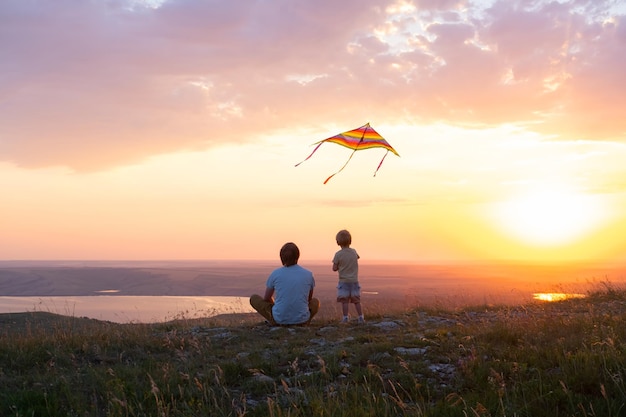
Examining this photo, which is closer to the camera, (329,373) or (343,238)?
(329,373)

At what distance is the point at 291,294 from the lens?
1152 centimetres

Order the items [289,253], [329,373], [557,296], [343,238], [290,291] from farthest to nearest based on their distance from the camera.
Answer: [557,296]
[343,238]
[289,253]
[290,291]
[329,373]

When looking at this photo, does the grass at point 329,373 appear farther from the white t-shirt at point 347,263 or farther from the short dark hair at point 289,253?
the white t-shirt at point 347,263

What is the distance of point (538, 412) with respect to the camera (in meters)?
5.08

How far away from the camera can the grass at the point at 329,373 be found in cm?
532

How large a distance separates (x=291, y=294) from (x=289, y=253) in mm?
864

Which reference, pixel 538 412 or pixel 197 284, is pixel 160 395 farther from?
pixel 197 284

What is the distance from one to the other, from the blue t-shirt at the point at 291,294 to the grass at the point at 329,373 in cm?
88

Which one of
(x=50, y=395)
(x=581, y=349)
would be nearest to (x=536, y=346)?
(x=581, y=349)

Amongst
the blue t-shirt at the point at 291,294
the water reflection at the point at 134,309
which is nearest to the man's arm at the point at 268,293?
the blue t-shirt at the point at 291,294

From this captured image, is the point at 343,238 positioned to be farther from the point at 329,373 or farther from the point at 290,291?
the point at 329,373

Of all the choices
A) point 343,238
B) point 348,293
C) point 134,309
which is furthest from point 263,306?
point 134,309

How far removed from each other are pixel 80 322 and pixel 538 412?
1627cm

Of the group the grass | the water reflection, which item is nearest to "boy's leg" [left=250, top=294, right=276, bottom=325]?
the grass
